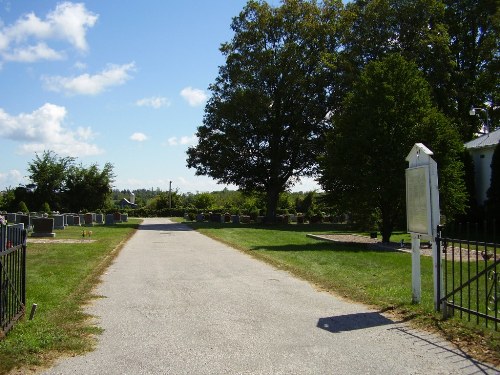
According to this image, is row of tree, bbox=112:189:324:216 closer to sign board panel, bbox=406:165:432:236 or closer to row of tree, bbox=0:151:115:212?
row of tree, bbox=0:151:115:212

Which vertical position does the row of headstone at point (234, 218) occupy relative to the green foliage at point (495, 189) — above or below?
below

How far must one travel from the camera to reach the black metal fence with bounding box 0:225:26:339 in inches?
235

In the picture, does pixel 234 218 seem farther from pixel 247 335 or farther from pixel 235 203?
pixel 247 335

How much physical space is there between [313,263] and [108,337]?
340 inches

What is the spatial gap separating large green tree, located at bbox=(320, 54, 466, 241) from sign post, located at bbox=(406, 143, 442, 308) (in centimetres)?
1147

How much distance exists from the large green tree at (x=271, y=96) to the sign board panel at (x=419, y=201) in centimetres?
3292

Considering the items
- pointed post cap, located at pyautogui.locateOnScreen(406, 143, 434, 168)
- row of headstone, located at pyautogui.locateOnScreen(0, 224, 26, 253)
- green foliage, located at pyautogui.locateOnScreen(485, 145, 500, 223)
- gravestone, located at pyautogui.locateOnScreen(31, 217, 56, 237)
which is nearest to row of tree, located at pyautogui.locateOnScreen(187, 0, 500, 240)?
green foliage, located at pyautogui.locateOnScreen(485, 145, 500, 223)

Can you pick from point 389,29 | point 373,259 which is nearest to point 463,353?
point 373,259

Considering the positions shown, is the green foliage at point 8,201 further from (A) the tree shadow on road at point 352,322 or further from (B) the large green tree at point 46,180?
(A) the tree shadow on road at point 352,322

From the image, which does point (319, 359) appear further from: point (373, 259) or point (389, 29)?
point (389, 29)

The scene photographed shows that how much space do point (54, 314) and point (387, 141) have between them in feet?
51.7

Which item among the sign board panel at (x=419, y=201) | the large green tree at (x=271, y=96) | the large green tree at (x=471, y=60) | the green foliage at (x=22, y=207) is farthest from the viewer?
the green foliage at (x=22, y=207)

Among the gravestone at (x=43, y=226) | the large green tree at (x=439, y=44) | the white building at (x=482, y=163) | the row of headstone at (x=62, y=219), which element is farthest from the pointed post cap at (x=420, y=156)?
the large green tree at (x=439, y=44)

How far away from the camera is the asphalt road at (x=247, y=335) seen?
510 cm
